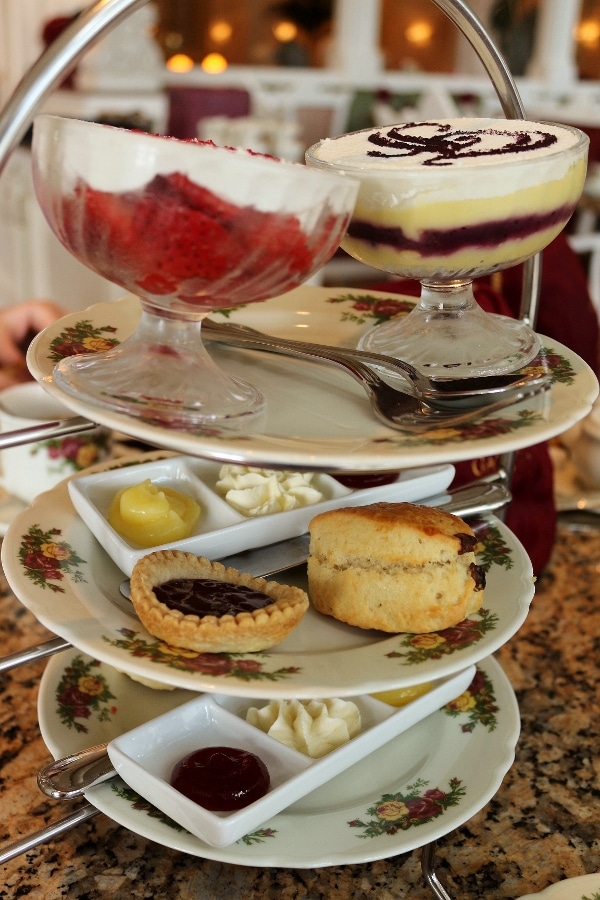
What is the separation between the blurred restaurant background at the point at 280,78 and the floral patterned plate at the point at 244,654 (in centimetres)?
119

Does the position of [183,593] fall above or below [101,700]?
above

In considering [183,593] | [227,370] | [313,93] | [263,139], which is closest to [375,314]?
[227,370]

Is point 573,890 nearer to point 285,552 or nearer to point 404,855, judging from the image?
point 404,855

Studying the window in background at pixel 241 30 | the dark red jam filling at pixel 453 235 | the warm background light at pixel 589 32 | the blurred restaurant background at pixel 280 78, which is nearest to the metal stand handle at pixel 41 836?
the dark red jam filling at pixel 453 235

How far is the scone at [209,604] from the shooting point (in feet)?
1.58

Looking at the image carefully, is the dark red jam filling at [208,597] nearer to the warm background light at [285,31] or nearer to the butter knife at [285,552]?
the butter knife at [285,552]

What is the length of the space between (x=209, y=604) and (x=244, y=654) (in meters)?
0.03

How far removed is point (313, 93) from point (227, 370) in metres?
3.68

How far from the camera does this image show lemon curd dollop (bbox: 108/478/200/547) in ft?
1.95

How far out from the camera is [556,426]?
0.45 m

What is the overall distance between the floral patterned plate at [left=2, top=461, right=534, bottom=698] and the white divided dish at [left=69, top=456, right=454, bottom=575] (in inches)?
0.9

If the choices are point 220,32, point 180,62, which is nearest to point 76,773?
point 180,62

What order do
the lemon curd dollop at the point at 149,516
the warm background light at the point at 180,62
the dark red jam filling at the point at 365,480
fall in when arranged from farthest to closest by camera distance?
the warm background light at the point at 180,62, the dark red jam filling at the point at 365,480, the lemon curd dollop at the point at 149,516

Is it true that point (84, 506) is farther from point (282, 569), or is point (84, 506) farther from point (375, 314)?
point (375, 314)
